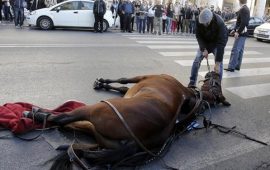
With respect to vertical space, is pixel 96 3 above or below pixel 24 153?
above

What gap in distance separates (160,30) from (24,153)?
49.7 ft

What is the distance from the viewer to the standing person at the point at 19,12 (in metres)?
16.1

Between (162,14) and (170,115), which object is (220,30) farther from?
(162,14)

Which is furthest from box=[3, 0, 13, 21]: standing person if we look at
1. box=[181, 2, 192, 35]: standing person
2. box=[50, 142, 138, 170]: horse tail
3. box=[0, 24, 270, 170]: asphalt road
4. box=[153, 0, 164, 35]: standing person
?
box=[50, 142, 138, 170]: horse tail

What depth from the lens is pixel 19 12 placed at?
640 inches

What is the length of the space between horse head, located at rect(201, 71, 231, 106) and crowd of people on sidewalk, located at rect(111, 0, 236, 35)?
1220cm

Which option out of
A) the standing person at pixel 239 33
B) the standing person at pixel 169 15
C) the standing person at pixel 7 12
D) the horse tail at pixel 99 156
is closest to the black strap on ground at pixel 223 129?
the horse tail at pixel 99 156

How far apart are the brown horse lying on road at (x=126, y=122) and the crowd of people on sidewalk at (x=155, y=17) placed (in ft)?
45.7

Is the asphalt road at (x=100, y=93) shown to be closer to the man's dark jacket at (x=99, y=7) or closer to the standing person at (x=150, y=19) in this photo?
the man's dark jacket at (x=99, y=7)

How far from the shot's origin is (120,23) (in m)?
18.5

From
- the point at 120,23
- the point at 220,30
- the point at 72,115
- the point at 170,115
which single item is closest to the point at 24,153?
the point at 72,115

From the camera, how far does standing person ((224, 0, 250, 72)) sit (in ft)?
29.6

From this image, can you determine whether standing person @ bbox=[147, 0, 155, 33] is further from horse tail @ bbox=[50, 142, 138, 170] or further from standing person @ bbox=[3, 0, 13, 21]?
horse tail @ bbox=[50, 142, 138, 170]

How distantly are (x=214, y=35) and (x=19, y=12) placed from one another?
1189 centimetres
